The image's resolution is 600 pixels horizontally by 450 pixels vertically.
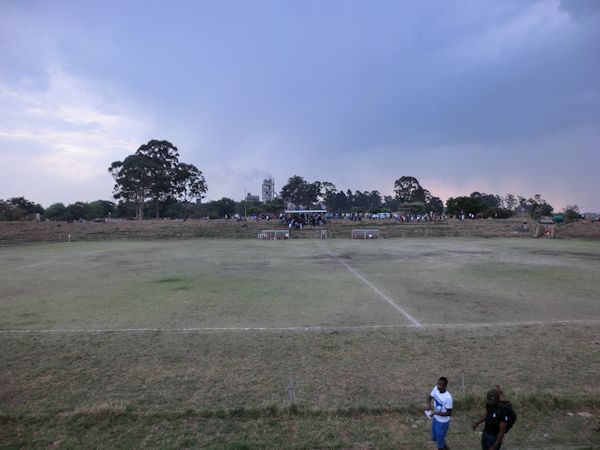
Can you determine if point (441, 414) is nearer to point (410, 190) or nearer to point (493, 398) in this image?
point (493, 398)

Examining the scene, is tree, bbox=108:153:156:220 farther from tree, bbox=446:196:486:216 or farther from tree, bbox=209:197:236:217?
tree, bbox=446:196:486:216

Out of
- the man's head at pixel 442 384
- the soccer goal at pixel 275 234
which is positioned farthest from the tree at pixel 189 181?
the man's head at pixel 442 384

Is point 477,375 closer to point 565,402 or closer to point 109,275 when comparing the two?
point 565,402

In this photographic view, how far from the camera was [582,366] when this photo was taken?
649cm

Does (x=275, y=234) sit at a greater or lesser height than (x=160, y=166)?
lesser

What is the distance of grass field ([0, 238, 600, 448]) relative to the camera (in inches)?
188

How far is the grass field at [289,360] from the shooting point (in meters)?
4.77

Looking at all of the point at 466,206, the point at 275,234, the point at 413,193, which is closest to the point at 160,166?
the point at 275,234

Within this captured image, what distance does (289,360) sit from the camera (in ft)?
22.8

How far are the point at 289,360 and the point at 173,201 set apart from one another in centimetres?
6683

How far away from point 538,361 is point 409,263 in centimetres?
1352

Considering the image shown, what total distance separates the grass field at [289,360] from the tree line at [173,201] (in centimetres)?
4875

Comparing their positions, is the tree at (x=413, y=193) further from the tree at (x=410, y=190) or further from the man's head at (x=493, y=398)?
the man's head at (x=493, y=398)

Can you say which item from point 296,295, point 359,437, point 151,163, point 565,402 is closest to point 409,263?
point 296,295
